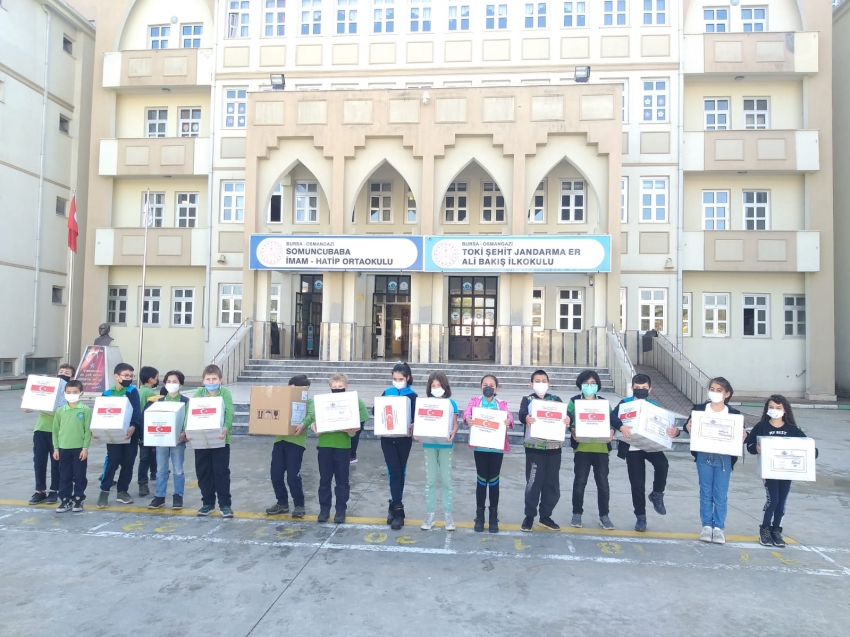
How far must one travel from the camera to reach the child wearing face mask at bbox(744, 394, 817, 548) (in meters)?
5.96

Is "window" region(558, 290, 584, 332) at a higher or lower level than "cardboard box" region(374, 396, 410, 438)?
higher

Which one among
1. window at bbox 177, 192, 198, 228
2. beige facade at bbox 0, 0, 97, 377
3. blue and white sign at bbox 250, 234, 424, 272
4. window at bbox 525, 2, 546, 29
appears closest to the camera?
blue and white sign at bbox 250, 234, 424, 272

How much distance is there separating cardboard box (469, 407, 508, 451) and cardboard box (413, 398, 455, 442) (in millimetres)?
261

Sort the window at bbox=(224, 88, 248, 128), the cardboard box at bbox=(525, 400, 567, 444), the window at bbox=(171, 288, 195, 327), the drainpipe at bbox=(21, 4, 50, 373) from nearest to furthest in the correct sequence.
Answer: the cardboard box at bbox=(525, 400, 567, 444) → the window at bbox=(224, 88, 248, 128) → the drainpipe at bbox=(21, 4, 50, 373) → the window at bbox=(171, 288, 195, 327)

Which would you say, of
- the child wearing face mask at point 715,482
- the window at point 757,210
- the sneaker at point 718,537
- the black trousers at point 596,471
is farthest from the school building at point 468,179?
the sneaker at point 718,537

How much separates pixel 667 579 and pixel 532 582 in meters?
1.18

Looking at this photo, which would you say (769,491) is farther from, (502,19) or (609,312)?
(502,19)

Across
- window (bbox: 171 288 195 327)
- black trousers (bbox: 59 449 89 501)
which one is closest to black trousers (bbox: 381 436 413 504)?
black trousers (bbox: 59 449 89 501)

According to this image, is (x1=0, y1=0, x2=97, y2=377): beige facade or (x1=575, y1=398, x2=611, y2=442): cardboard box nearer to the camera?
(x1=575, y1=398, x2=611, y2=442): cardboard box

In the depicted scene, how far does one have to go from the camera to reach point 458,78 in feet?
65.8

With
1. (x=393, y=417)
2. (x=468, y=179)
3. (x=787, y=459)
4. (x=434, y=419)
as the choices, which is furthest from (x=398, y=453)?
(x=468, y=179)

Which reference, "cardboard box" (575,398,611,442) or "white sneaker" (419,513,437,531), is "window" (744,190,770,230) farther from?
"white sneaker" (419,513,437,531)

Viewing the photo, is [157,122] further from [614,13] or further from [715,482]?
[715,482]

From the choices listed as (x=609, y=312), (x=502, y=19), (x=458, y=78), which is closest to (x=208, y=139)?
(x=458, y=78)
